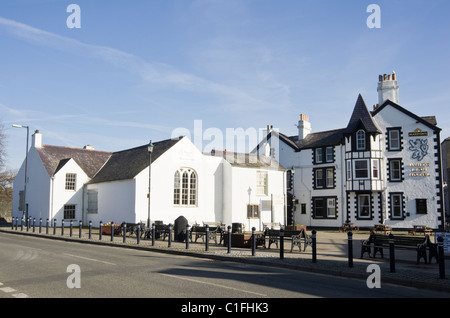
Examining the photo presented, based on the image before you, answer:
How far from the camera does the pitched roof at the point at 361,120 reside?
124ft

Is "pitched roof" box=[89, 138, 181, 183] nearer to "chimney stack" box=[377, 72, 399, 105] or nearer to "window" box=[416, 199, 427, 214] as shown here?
"chimney stack" box=[377, 72, 399, 105]

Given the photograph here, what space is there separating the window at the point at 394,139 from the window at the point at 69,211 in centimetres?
2946

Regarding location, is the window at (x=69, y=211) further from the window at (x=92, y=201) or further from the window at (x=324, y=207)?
the window at (x=324, y=207)

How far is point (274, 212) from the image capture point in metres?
39.2

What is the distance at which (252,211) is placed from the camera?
3784cm

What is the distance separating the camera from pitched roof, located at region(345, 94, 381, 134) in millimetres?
37656

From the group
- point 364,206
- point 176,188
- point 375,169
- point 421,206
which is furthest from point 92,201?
point 421,206

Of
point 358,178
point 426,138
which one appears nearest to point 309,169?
point 358,178

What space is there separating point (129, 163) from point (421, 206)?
26072mm

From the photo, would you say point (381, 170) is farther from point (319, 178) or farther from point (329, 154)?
point (319, 178)

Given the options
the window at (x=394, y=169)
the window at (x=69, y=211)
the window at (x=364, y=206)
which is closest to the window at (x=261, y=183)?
the window at (x=364, y=206)

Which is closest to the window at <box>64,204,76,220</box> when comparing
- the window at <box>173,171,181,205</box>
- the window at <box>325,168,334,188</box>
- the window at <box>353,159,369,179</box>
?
the window at <box>173,171,181,205</box>
